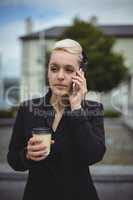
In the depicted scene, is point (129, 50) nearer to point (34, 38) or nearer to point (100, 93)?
point (100, 93)

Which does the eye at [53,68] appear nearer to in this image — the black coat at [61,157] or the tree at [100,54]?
the black coat at [61,157]

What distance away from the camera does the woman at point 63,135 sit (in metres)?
0.72

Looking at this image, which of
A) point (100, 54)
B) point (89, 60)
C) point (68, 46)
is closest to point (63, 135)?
point (68, 46)

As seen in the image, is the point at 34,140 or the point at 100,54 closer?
the point at 34,140

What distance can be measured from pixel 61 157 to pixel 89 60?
100cm

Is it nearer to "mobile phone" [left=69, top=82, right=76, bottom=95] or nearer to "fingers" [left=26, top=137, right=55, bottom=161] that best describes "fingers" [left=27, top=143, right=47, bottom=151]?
"fingers" [left=26, top=137, right=55, bottom=161]

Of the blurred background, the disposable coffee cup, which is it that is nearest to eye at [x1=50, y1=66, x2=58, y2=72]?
the disposable coffee cup

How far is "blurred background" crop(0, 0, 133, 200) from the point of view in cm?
164

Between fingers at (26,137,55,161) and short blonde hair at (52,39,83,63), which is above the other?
short blonde hair at (52,39,83,63)

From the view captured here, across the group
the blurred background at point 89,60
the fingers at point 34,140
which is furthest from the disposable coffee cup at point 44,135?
the blurred background at point 89,60

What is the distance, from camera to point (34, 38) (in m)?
1.92

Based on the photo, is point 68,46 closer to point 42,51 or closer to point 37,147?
point 37,147

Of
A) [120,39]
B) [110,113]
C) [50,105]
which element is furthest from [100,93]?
[50,105]

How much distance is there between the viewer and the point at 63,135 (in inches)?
28.9
